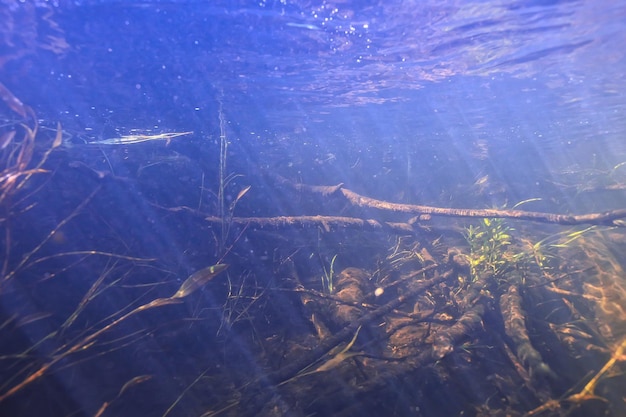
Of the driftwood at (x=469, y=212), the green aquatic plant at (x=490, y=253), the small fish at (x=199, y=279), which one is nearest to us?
the small fish at (x=199, y=279)

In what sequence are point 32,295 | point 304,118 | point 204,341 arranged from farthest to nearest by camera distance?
1. point 304,118
2. point 204,341
3. point 32,295

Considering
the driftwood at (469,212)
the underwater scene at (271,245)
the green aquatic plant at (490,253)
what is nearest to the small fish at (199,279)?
the underwater scene at (271,245)

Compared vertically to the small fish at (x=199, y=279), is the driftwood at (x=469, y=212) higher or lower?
lower

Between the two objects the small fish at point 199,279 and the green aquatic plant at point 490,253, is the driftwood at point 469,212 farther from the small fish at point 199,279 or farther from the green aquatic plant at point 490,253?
the small fish at point 199,279

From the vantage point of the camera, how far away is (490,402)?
5453 mm

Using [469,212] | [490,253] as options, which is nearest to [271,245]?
[469,212]

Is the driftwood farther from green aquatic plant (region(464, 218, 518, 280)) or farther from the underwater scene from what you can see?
green aquatic plant (region(464, 218, 518, 280))

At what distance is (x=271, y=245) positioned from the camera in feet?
30.8

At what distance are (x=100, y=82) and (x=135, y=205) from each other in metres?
6.91

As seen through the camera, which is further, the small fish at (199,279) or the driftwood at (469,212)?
the driftwood at (469,212)

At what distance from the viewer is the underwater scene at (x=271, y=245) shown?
208 inches

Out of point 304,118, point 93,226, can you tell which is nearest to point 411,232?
point 93,226

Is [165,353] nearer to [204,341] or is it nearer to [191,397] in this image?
[204,341]

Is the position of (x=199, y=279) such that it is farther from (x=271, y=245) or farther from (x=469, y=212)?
(x=469, y=212)
